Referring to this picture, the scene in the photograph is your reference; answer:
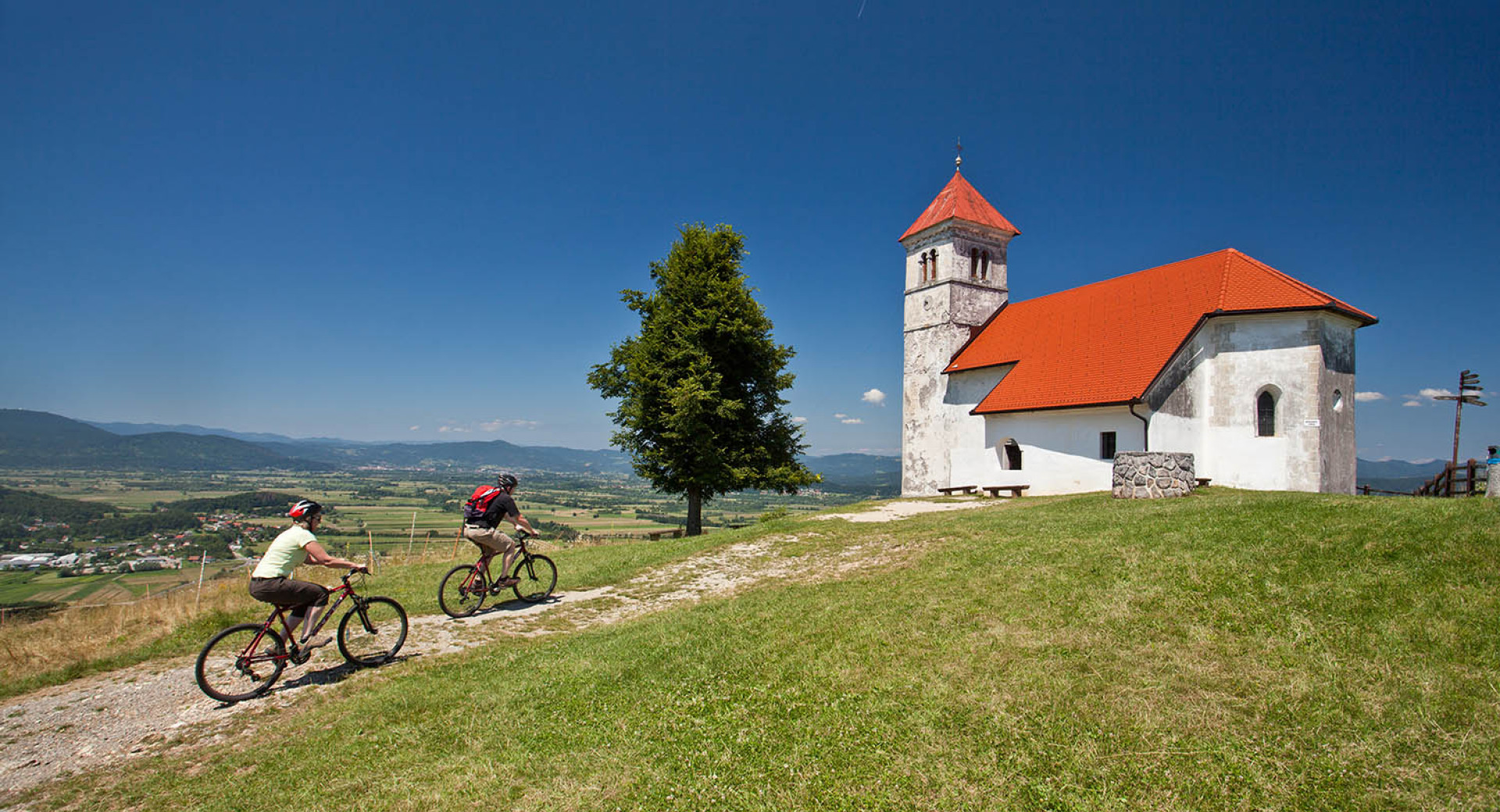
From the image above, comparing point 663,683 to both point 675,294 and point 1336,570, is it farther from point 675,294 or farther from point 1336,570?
point 675,294

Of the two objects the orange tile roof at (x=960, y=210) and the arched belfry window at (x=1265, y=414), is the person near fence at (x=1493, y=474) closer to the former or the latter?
the arched belfry window at (x=1265, y=414)

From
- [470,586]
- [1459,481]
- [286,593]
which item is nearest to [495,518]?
[470,586]

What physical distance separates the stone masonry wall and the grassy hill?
19.7 ft

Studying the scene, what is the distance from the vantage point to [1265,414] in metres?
20.9

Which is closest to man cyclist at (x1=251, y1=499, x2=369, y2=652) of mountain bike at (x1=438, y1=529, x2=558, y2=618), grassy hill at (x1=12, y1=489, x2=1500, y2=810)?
grassy hill at (x1=12, y1=489, x2=1500, y2=810)

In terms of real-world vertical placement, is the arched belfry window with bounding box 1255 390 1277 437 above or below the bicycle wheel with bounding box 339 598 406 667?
above

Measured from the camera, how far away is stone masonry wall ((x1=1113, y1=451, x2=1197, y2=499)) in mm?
15281

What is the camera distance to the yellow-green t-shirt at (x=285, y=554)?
6.91 metres

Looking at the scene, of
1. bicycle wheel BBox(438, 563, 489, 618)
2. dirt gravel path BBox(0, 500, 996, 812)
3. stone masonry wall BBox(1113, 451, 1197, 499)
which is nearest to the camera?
dirt gravel path BBox(0, 500, 996, 812)

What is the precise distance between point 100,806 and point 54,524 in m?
53.3

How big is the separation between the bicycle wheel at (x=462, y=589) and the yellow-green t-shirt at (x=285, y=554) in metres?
3.15

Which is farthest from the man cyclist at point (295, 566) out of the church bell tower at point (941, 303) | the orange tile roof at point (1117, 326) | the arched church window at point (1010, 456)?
the church bell tower at point (941, 303)

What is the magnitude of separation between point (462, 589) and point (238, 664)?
3.49 metres

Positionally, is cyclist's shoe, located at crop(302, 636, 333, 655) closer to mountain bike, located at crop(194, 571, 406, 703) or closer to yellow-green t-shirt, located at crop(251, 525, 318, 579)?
mountain bike, located at crop(194, 571, 406, 703)
